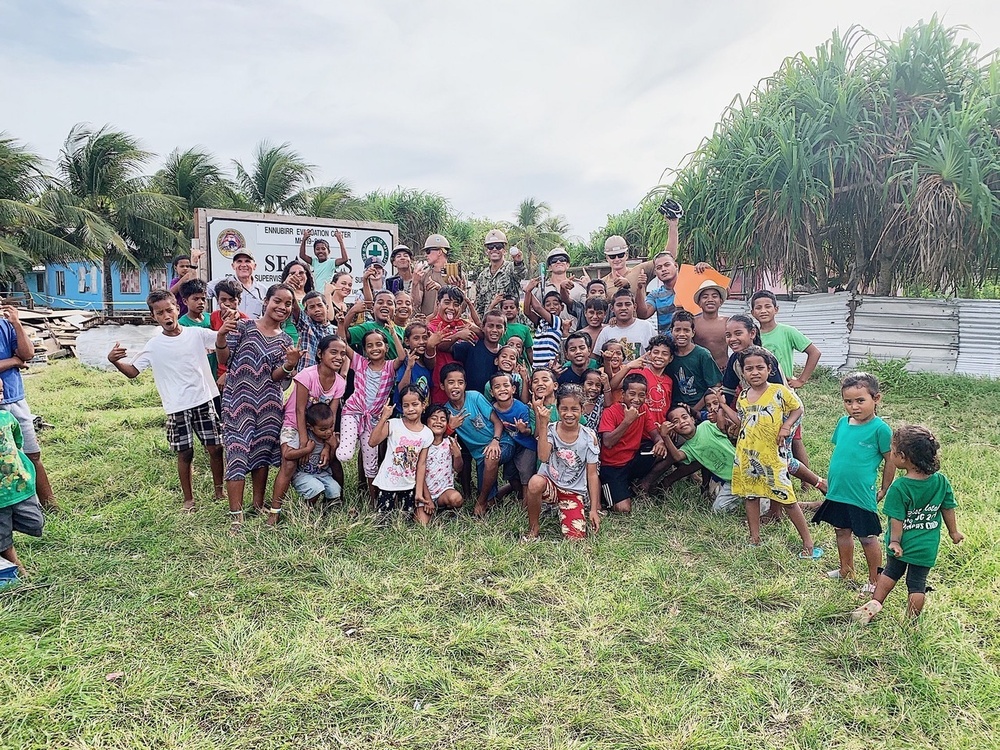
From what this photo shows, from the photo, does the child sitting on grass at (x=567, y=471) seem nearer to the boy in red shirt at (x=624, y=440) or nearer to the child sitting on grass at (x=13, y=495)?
the boy in red shirt at (x=624, y=440)

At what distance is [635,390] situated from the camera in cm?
420

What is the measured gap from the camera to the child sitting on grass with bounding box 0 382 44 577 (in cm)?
314

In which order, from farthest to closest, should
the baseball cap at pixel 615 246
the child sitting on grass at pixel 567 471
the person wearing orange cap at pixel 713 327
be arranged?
the baseball cap at pixel 615 246 → the person wearing orange cap at pixel 713 327 → the child sitting on grass at pixel 567 471

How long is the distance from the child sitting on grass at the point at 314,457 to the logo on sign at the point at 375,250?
4.59m

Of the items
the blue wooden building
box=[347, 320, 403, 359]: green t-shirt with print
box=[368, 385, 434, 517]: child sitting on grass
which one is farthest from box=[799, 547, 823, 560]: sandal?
the blue wooden building

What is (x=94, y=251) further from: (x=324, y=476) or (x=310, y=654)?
(x=310, y=654)

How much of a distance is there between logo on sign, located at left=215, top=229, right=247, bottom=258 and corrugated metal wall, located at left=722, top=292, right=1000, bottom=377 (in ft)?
28.1

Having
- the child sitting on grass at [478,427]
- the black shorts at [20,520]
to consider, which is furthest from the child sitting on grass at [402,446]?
the black shorts at [20,520]

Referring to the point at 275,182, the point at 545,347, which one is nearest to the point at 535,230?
the point at 275,182

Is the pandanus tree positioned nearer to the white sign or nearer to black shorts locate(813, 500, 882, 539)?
the white sign

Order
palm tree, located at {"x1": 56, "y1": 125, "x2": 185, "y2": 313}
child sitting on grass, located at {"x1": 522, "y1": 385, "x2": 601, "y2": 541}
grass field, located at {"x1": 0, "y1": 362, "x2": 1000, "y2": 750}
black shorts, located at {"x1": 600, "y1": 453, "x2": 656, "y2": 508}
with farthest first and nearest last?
palm tree, located at {"x1": 56, "y1": 125, "x2": 185, "y2": 313}, black shorts, located at {"x1": 600, "y1": 453, "x2": 656, "y2": 508}, child sitting on grass, located at {"x1": 522, "y1": 385, "x2": 601, "y2": 541}, grass field, located at {"x1": 0, "y1": 362, "x2": 1000, "y2": 750}

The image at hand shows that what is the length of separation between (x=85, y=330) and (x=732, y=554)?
1415 cm

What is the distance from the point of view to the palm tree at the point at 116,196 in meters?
21.2

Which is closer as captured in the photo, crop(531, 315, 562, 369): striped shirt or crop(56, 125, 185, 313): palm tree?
crop(531, 315, 562, 369): striped shirt
